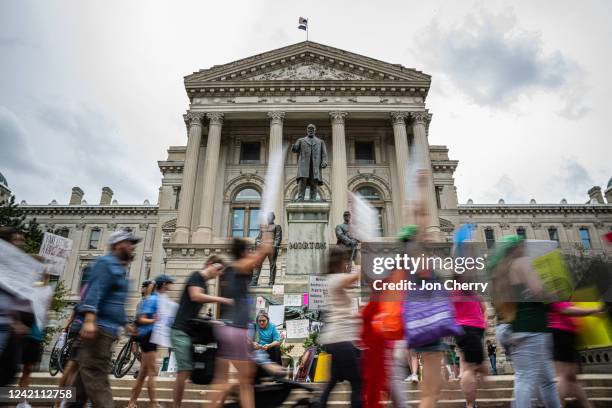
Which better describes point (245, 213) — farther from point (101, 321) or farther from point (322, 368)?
point (101, 321)

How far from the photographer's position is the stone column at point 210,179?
2545cm

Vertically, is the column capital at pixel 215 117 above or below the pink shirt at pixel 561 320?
above

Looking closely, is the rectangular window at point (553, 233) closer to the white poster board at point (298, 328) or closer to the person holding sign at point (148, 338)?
the white poster board at point (298, 328)

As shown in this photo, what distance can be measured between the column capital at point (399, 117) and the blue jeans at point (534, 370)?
2708cm

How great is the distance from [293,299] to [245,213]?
64.8ft

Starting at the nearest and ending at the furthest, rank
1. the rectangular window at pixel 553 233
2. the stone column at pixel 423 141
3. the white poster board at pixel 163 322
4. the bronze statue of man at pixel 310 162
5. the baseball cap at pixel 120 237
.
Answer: the baseball cap at pixel 120 237 → the white poster board at pixel 163 322 → the bronze statue of man at pixel 310 162 → the stone column at pixel 423 141 → the rectangular window at pixel 553 233

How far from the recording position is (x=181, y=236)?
25469 millimetres

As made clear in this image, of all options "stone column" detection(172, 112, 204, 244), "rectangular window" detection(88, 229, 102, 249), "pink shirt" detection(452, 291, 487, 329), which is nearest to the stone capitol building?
"stone column" detection(172, 112, 204, 244)

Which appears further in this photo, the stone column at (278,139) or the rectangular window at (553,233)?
Result: the rectangular window at (553,233)

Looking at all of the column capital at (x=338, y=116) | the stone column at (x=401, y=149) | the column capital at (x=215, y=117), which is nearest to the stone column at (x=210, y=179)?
the column capital at (x=215, y=117)

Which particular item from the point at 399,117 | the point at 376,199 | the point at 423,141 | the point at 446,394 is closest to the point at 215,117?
the point at 376,199

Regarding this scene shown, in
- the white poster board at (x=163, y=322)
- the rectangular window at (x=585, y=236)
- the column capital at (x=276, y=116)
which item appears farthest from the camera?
the rectangular window at (x=585, y=236)

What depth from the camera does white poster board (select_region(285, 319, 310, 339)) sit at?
1051 cm

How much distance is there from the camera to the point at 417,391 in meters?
6.21
